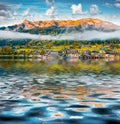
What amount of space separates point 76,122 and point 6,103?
29.9ft

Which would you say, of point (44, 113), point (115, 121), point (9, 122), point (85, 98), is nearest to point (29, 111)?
point (44, 113)

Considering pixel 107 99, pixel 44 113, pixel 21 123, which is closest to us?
pixel 21 123

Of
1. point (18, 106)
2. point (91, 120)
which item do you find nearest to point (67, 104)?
point (18, 106)

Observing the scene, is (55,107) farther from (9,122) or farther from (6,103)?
(9,122)

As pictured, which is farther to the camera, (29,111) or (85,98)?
(85,98)

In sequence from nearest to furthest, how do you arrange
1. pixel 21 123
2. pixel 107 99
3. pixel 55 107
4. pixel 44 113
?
1. pixel 21 123
2. pixel 44 113
3. pixel 55 107
4. pixel 107 99

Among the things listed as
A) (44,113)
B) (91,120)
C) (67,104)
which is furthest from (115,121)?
(67,104)

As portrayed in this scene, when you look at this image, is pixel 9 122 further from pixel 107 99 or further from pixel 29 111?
pixel 107 99

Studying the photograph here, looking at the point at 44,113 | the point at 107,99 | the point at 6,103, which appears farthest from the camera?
the point at 107,99

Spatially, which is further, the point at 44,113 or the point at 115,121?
the point at 44,113

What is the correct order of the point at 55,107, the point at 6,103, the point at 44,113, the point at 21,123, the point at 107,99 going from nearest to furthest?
1. the point at 21,123
2. the point at 44,113
3. the point at 55,107
4. the point at 6,103
5. the point at 107,99

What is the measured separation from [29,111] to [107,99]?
8.73 metres

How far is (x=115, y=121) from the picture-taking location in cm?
2080

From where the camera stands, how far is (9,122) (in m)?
20.6
